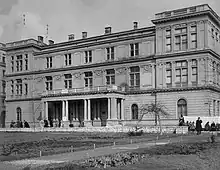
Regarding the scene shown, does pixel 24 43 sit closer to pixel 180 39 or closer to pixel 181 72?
pixel 180 39

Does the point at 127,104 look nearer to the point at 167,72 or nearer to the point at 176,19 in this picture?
the point at 167,72

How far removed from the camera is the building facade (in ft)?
183

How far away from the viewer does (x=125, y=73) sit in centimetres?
6359

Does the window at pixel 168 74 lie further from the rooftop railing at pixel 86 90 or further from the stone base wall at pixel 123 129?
the stone base wall at pixel 123 129

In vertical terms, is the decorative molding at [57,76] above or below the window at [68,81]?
above

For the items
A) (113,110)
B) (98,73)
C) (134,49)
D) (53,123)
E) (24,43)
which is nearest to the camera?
(113,110)

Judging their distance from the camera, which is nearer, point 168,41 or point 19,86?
point 168,41

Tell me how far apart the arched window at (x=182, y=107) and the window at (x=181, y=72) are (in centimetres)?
279

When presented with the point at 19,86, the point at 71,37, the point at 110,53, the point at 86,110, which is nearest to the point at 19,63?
the point at 19,86

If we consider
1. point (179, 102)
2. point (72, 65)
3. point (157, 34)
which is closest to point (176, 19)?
point (157, 34)

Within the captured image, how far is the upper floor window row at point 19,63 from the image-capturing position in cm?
7712

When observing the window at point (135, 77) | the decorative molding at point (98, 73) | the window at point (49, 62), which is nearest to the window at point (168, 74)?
the window at point (135, 77)

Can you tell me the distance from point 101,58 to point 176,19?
1633 cm

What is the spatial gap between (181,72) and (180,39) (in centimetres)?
507
